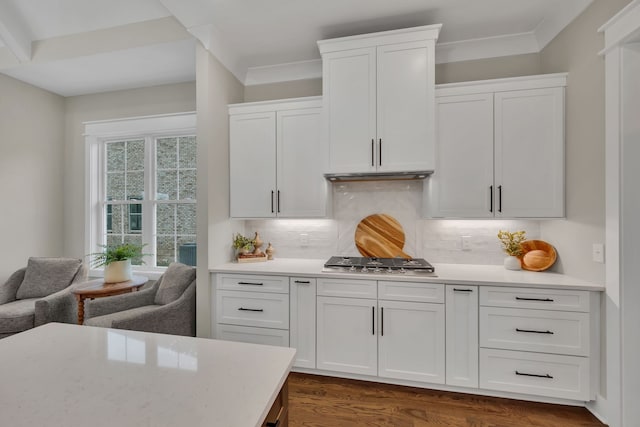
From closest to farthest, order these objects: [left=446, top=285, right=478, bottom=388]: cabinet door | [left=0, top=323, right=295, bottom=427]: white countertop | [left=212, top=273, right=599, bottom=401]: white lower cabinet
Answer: [left=0, top=323, right=295, bottom=427]: white countertop → [left=212, top=273, right=599, bottom=401]: white lower cabinet → [left=446, top=285, right=478, bottom=388]: cabinet door

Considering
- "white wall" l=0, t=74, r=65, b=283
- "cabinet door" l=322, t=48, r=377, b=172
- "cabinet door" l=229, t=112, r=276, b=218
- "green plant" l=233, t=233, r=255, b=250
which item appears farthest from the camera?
"white wall" l=0, t=74, r=65, b=283

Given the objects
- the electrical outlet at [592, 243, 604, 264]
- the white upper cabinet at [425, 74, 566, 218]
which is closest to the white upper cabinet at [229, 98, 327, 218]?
the white upper cabinet at [425, 74, 566, 218]

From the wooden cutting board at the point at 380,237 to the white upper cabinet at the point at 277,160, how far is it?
0.49 meters

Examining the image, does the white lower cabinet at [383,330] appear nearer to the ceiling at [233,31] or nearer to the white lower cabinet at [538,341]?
the white lower cabinet at [538,341]

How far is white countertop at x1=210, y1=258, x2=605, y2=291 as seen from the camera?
80.8 inches

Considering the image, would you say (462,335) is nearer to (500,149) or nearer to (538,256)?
(538,256)

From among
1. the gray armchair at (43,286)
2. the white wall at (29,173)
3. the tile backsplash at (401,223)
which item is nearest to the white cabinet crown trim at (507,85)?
the tile backsplash at (401,223)

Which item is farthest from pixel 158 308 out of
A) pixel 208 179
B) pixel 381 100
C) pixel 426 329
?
pixel 381 100

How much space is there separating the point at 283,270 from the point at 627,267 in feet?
7.59

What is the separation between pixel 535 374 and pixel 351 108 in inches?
95.5

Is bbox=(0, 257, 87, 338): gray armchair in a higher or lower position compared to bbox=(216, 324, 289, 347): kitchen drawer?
higher

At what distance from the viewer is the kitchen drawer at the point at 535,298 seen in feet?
6.58

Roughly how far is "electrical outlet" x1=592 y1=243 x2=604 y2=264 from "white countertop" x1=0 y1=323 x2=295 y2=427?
2.20 metres

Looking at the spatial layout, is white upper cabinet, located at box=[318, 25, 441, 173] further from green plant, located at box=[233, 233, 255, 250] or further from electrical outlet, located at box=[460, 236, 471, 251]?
green plant, located at box=[233, 233, 255, 250]
